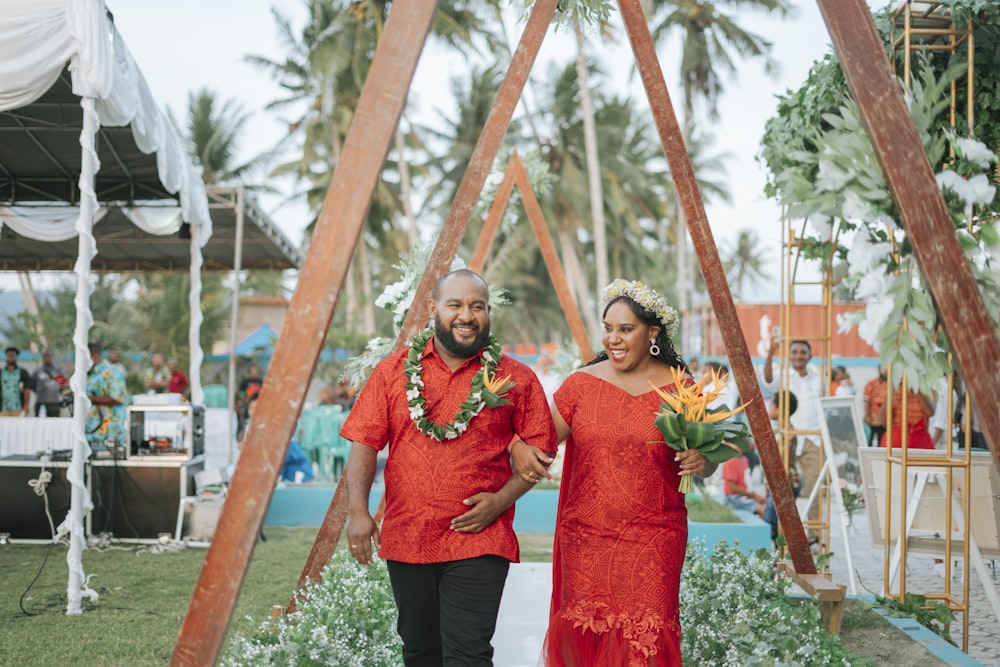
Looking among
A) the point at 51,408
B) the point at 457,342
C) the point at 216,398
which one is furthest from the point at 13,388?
the point at 457,342

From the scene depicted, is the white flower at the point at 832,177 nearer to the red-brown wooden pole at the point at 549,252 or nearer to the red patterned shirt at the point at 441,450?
the red patterned shirt at the point at 441,450

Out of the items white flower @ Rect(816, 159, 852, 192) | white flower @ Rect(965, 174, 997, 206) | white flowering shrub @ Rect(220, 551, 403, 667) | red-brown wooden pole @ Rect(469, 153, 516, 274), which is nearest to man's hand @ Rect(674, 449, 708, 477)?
white flower @ Rect(816, 159, 852, 192)

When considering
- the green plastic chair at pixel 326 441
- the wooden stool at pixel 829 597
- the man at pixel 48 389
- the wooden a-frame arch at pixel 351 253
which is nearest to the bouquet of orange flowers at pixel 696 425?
the wooden a-frame arch at pixel 351 253

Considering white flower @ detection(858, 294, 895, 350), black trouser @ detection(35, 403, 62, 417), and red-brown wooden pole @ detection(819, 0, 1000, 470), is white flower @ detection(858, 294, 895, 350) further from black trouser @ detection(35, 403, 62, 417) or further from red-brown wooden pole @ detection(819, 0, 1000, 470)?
black trouser @ detection(35, 403, 62, 417)

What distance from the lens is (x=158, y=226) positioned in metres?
12.0

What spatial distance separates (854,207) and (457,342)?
4.90 ft

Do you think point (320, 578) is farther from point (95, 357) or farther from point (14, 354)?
point (14, 354)

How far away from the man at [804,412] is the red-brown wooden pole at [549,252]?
67.3 inches

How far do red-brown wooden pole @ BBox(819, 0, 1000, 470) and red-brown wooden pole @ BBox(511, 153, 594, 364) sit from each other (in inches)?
194

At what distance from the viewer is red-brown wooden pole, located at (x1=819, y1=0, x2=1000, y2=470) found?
295 cm

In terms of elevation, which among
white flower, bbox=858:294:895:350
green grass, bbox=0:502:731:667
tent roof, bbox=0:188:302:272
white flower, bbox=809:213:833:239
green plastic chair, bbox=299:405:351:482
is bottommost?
green grass, bbox=0:502:731:667

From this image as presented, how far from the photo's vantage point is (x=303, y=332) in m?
2.83

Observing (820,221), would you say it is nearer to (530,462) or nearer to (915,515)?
(530,462)

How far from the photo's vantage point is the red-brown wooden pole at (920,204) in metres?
2.95
